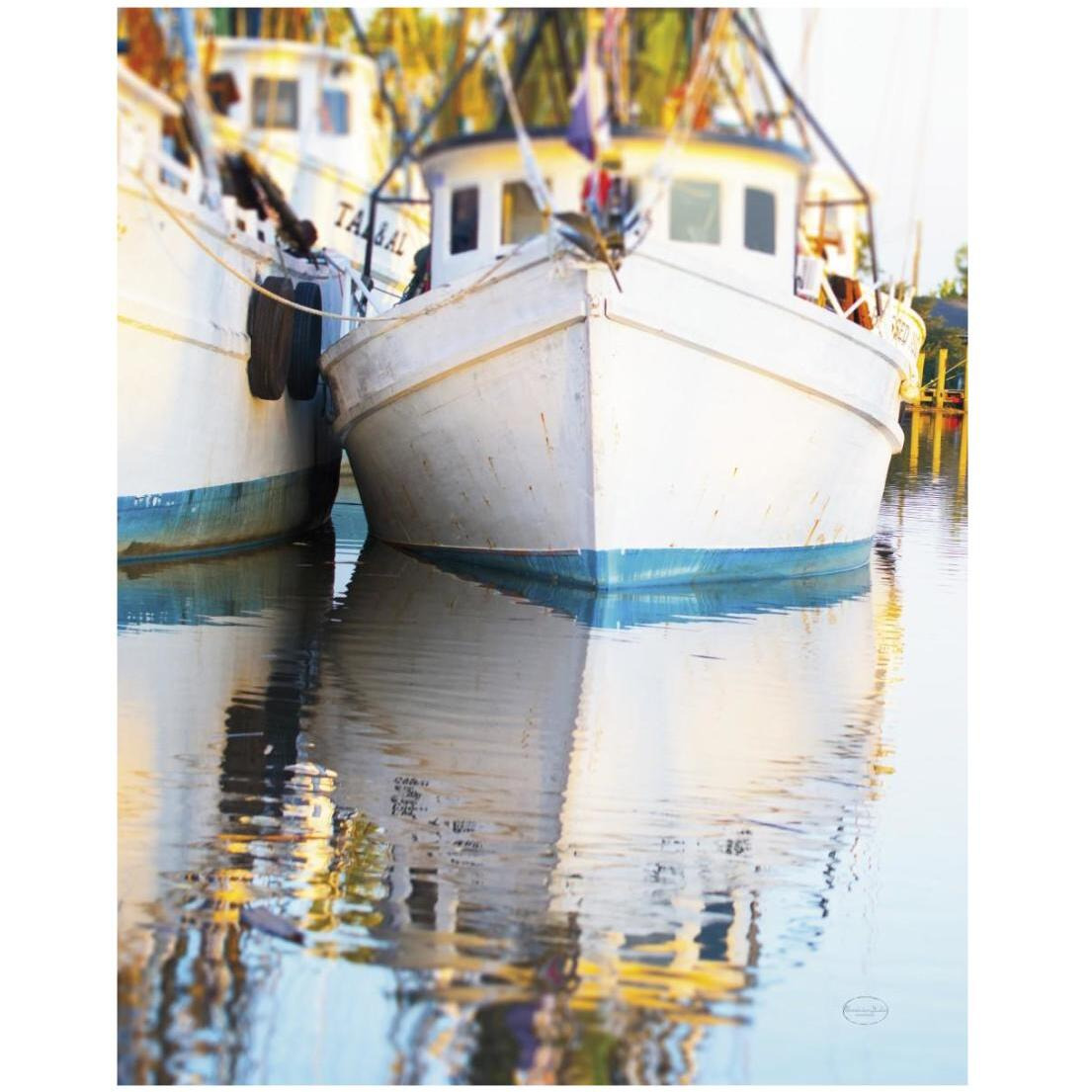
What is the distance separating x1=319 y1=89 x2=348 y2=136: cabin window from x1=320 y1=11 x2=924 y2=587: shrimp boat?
5097 mm

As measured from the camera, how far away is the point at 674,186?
1004 cm

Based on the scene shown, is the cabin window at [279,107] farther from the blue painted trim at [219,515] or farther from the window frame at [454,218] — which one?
the blue painted trim at [219,515]

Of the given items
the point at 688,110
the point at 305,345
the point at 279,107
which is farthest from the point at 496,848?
the point at 279,107

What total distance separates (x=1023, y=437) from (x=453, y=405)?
16.9 ft

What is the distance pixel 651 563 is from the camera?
34.4ft

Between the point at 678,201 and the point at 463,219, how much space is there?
60.6 inches

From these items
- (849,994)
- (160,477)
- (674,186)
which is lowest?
(849,994)

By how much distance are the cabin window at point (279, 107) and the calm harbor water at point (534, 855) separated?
3.37m

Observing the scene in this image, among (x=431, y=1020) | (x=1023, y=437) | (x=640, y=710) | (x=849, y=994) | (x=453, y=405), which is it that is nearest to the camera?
(x=431, y=1020)

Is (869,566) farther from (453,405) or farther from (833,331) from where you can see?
(453,405)

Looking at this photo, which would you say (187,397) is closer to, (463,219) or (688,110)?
(463,219)

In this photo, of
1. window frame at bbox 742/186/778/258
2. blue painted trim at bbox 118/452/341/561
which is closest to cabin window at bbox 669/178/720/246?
window frame at bbox 742/186/778/258

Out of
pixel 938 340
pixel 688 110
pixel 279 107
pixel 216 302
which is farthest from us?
pixel 279 107

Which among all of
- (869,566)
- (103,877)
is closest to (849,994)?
(103,877)
